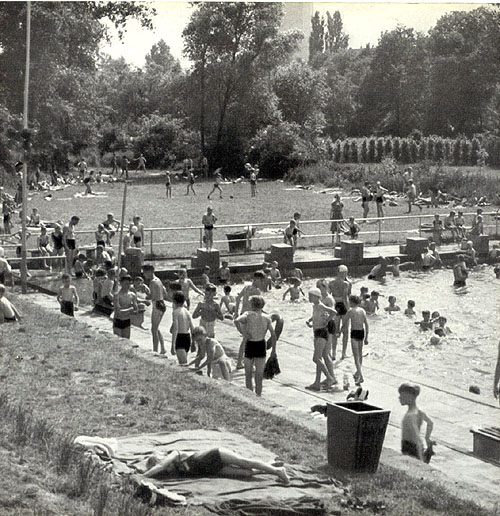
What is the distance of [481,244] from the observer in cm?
2683

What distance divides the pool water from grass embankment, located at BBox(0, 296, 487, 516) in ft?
13.8

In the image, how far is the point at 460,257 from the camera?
81.2 ft

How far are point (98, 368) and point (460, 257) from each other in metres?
14.6

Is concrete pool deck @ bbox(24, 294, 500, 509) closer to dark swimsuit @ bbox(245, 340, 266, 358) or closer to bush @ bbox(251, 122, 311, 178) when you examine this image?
dark swimsuit @ bbox(245, 340, 266, 358)

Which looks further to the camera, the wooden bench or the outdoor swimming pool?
the outdoor swimming pool

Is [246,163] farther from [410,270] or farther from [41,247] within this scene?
[41,247]

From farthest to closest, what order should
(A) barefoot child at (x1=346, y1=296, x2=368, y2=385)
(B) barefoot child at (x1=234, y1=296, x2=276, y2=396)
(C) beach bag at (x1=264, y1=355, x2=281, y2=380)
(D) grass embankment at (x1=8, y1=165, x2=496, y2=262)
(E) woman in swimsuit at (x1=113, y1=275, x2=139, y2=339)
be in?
1. (D) grass embankment at (x1=8, y1=165, x2=496, y2=262)
2. (E) woman in swimsuit at (x1=113, y1=275, x2=139, y2=339)
3. (A) barefoot child at (x1=346, y1=296, x2=368, y2=385)
4. (C) beach bag at (x1=264, y1=355, x2=281, y2=380)
5. (B) barefoot child at (x1=234, y1=296, x2=276, y2=396)

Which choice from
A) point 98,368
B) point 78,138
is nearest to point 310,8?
point 98,368

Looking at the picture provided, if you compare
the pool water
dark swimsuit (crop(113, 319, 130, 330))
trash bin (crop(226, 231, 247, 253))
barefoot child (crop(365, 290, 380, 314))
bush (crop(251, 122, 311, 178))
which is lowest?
the pool water

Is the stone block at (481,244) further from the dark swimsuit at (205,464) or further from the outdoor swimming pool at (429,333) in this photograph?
the dark swimsuit at (205,464)

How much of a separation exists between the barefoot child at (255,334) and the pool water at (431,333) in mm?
2844

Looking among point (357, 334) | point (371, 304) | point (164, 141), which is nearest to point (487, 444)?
point (357, 334)

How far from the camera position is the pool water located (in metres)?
15.2

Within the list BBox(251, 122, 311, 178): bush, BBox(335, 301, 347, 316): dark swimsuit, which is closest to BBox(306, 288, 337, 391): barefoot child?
BBox(335, 301, 347, 316): dark swimsuit
